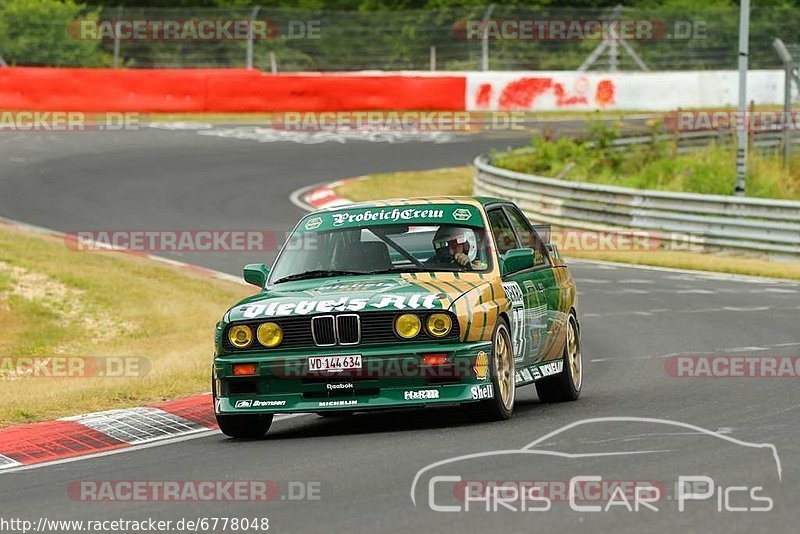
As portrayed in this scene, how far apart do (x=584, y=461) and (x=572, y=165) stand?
24.1m

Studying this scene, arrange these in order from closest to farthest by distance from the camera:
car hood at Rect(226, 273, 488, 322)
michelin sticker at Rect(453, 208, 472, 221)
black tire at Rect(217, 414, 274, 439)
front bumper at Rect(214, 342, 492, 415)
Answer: front bumper at Rect(214, 342, 492, 415), car hood at Rect(226, 273, 488, 322), black tire at Rect(217, 414, 274, 439), michelin sticker at Rect(453, 208, 472, 221)

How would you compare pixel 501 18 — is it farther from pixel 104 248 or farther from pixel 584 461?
pixel 584 461

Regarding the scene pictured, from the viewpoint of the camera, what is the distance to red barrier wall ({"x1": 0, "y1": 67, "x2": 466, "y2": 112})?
39500 millimetres

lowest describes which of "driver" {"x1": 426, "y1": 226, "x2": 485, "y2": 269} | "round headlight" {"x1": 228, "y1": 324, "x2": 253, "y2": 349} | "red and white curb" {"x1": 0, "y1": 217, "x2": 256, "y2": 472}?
"red and white curb" {"x1": 0, "y1": 217, "x2": 256, "y2": 472}

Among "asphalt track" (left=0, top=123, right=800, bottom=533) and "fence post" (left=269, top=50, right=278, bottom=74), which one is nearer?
"asphalt track" (left=0, top=123, right=800, bottom=533)

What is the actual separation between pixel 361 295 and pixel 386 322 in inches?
11.4

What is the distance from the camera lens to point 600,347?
15.3m

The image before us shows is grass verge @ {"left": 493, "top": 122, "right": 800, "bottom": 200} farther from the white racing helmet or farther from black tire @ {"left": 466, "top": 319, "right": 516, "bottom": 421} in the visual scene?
black tire @ {"left": 466, "top": 319, "right": 516, "bottom": 421}

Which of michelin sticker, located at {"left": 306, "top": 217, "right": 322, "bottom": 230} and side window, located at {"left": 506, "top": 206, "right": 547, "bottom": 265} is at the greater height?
michelin sticker, located at {"left": 306, "top": 217, "right": 322, "bottom": 230}

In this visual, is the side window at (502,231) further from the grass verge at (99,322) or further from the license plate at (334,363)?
the grass verge at (99,322)

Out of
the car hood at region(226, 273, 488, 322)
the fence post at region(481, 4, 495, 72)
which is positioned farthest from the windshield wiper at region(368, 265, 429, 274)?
the fence post at region(481, 4, 495, 72)

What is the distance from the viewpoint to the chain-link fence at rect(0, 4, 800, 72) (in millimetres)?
42562

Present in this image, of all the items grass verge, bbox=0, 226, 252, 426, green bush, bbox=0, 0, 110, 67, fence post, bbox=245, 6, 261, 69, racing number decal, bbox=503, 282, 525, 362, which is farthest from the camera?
fence post, bbox=245, 6, 261, 69

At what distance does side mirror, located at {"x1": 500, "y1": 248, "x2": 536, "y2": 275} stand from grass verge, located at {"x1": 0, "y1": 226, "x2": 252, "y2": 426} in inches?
117
